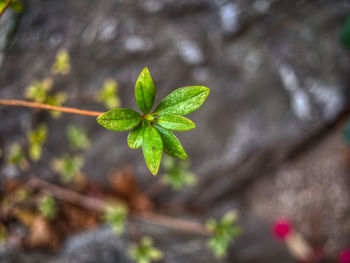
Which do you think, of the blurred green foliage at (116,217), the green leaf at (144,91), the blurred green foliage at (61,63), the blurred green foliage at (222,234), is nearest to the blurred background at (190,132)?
the blurred green foliage at (61,63)

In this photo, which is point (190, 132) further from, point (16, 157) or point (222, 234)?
point (16, 157)

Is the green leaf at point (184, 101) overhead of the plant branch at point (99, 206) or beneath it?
beneath

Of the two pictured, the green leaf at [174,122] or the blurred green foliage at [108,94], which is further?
the blurred green foliage at [108,94]

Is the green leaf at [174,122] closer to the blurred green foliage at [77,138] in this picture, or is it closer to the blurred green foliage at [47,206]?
the blurred green foliage at [77,138]

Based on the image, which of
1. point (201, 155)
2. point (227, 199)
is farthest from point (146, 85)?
point (227, 199)

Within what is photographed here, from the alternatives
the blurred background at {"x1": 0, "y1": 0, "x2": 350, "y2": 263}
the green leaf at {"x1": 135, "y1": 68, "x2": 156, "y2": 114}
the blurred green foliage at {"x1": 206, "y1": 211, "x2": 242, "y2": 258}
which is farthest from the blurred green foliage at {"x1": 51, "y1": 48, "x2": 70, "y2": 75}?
the blurred green foliage at {"x1": 206, "y1": 211, "x2": 242, "y2": 258}

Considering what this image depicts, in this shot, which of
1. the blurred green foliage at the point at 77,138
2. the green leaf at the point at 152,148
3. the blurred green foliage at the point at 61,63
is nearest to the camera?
the green leaf at the point at 152,148

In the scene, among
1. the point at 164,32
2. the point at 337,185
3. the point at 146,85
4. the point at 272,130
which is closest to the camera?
the point at 146,85

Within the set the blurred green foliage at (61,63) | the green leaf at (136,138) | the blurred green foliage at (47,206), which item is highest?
the blurred green foliage at (61,63)

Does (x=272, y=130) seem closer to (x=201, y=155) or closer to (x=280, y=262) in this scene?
(x=201, y=155)

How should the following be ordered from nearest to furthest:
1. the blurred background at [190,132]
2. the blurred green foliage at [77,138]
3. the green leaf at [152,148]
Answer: the green leaf at [152,148]
the blurred background at [190,132]
the blurred green foliage at [77,138]
